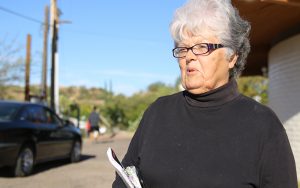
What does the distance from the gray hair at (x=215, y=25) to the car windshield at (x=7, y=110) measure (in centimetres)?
809

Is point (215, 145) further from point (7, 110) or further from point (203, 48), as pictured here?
point (7, 110)

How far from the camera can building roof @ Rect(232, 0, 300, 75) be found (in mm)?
7750

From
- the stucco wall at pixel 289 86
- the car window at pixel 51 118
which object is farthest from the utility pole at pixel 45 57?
the stucco wall at pixel 289 86

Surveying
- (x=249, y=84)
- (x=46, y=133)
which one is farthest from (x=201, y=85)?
(x=249, y=84)

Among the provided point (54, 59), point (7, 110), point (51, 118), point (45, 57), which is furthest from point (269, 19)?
point (45, 57)

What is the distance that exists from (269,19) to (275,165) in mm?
7511

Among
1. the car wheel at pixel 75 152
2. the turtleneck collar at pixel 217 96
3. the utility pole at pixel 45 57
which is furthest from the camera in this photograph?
the utility pole at pixel 45 57

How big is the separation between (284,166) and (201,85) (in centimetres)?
51

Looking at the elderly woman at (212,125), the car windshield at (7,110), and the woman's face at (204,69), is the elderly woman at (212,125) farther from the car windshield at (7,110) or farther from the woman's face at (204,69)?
the car windshield at (7,110)

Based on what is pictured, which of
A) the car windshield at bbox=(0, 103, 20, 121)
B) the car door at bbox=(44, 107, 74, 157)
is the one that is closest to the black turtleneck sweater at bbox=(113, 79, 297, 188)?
the car windshield at bbox=(0, 103, 20, 121)

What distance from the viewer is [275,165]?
2139 millimetres

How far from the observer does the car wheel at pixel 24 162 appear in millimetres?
10270

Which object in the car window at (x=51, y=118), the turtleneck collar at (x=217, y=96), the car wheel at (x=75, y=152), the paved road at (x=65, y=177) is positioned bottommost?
the paved road at (x=65, y=177)

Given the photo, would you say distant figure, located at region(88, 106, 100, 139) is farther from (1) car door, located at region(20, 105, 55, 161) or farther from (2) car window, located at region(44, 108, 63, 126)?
(1) car door, located at region(20, 105, 55, 161)
